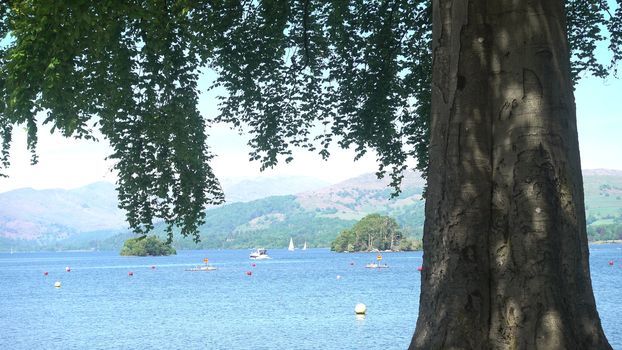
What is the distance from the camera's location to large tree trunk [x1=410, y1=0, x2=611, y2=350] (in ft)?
22.2

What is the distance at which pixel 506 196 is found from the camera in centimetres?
706

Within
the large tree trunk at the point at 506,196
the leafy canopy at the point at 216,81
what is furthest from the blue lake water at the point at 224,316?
the large tree trunk at the point at 506,196

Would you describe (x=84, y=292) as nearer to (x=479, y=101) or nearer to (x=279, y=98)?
(x=279, y=98)

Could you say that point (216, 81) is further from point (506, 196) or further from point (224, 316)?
point (224, 316)

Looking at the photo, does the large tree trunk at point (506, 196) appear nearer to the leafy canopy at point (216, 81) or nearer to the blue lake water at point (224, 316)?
the leafy canopy at point (216, 81)

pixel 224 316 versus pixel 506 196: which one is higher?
pixel 506 196

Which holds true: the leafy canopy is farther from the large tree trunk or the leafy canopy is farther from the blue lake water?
the blue lake water

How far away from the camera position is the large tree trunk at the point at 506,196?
676 cm

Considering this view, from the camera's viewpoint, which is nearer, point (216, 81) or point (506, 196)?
point (506, 196)


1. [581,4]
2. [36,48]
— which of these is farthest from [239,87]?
[581,4]

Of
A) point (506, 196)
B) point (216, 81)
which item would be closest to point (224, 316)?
point (216, 81)

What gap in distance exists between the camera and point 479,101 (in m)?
7.36

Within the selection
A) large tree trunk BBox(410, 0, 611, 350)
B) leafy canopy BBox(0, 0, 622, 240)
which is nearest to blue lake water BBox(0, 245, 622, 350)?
leafy canopy BBox(0, 0, 622, 240)

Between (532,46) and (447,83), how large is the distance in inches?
34.1
